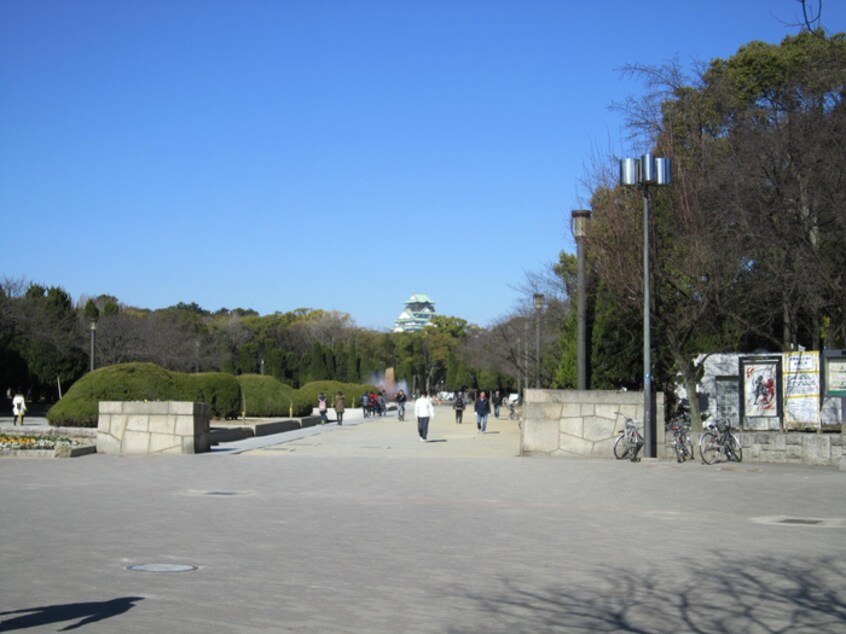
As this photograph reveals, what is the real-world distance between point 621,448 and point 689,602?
15.8m

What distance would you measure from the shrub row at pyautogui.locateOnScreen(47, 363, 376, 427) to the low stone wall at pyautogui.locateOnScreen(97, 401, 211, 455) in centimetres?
690

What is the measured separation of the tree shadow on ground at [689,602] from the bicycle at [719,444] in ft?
44.4

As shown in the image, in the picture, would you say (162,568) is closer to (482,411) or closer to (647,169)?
(647,169)

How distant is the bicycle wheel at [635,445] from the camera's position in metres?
23.7

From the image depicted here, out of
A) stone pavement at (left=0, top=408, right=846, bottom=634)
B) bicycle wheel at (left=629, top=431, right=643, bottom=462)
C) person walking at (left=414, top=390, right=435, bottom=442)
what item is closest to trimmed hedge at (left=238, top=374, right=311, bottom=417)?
person walking at (left=414, top=390, right=435, bottom=442)

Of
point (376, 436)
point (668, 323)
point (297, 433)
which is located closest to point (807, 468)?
point (668, 323)

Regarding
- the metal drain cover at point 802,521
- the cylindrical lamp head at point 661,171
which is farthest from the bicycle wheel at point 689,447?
the metal drain cover at point 802,521

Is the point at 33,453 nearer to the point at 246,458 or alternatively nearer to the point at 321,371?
the point at 246,458

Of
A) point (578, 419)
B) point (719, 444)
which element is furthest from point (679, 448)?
point (578, 419)

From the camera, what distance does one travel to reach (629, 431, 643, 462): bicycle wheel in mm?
23719

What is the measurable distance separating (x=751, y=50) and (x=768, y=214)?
18.0 metres

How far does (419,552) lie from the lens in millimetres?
10500

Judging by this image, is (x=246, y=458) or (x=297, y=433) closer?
(x=246, y=458)

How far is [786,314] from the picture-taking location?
29.9 metres
